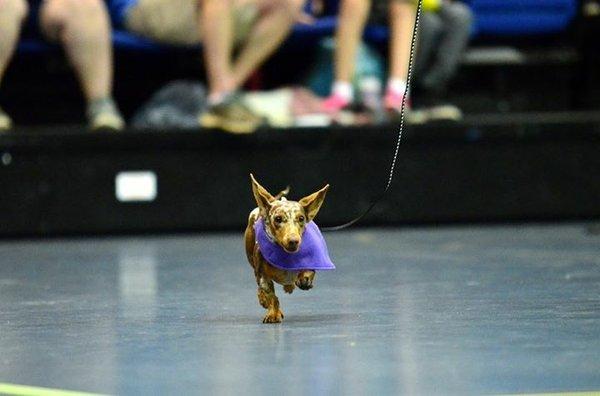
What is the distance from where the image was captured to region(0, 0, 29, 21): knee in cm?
585

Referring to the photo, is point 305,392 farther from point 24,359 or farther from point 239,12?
point 239,12

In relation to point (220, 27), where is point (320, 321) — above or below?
below

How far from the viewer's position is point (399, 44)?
622 centimetres

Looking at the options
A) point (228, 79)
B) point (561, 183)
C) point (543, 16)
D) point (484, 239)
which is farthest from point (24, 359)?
point (543, 16)

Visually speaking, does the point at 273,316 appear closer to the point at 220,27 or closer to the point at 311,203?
the point at 311,203

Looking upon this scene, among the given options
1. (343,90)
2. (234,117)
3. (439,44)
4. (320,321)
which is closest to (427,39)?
(439,44)

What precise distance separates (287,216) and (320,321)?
34 cm

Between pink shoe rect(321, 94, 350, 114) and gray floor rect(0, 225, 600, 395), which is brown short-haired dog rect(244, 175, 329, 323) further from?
pink shoe rect(321, 94, 350, 114)

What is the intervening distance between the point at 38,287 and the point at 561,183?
2.69 metres

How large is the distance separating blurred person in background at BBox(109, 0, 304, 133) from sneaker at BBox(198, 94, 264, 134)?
0.17 ft

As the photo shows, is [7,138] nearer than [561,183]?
Yes

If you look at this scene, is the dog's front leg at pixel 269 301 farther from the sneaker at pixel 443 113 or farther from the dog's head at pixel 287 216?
the sneaker at pixel 443 113

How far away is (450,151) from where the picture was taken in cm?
611

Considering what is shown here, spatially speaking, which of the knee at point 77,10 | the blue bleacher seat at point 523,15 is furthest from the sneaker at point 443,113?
the knee at point 77,10
